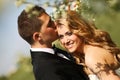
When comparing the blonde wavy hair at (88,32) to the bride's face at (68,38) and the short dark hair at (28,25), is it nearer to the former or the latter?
the bride's face at (68,38)

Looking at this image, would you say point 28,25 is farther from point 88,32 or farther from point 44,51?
point 88,32

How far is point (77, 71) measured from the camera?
7.28ft

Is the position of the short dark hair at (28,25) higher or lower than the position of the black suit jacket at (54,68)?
higher

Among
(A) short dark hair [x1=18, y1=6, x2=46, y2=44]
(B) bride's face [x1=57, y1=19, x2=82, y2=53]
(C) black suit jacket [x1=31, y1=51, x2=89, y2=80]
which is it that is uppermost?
(A) short dark hair [x1=18, y1=6, x2=46, y2=44]

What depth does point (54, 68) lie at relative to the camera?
7.20 ft

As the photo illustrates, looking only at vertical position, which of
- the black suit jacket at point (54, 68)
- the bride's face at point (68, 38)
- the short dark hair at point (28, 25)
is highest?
A: the short dark hair at point (28, 25)

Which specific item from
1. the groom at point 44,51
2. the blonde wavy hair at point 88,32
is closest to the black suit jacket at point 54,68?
the groom at point 44,51

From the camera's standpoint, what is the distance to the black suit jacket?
219cm

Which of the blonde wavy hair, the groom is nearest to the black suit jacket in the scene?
the groom

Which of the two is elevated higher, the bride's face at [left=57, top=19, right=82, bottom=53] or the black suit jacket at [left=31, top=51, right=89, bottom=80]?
the bride's face at [left=57, top=19, right=82, bottom=53]

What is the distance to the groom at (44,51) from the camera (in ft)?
7.18

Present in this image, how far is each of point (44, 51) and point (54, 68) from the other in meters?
0.09

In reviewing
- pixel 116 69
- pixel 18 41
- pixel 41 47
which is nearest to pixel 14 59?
pixel 18 41

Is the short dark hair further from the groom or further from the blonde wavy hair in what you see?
the blonde wavy hair
